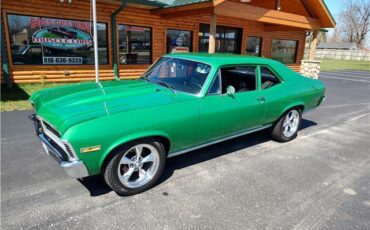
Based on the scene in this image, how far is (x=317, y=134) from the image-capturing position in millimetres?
5688

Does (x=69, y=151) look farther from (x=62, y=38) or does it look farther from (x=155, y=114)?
(x=62, y=38)

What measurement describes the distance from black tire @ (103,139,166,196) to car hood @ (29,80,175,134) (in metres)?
0.42

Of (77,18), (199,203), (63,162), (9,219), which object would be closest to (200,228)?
(199,203)

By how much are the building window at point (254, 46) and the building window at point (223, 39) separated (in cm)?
88

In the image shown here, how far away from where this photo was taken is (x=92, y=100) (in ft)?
10.4

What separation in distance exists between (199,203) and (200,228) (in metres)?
0.43

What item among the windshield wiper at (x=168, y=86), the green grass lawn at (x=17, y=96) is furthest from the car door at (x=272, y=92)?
the green grass lawn at (x=17, y=96)

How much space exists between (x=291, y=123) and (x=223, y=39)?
33.4 ft

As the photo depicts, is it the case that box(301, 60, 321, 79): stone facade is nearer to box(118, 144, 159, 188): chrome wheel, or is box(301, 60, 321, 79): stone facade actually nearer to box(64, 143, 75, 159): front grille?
box(118, 144, 159, 188): chrome wheel

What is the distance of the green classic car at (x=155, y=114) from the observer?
2705mm

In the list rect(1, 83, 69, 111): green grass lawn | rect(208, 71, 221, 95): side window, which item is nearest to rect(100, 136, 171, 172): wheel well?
rect(208, 71, 221, 95): side window

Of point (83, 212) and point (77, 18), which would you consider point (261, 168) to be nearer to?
point (83, 212)

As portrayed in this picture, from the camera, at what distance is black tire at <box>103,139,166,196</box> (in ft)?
9.43

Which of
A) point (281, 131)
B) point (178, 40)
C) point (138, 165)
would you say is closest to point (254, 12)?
point (178, 40)
